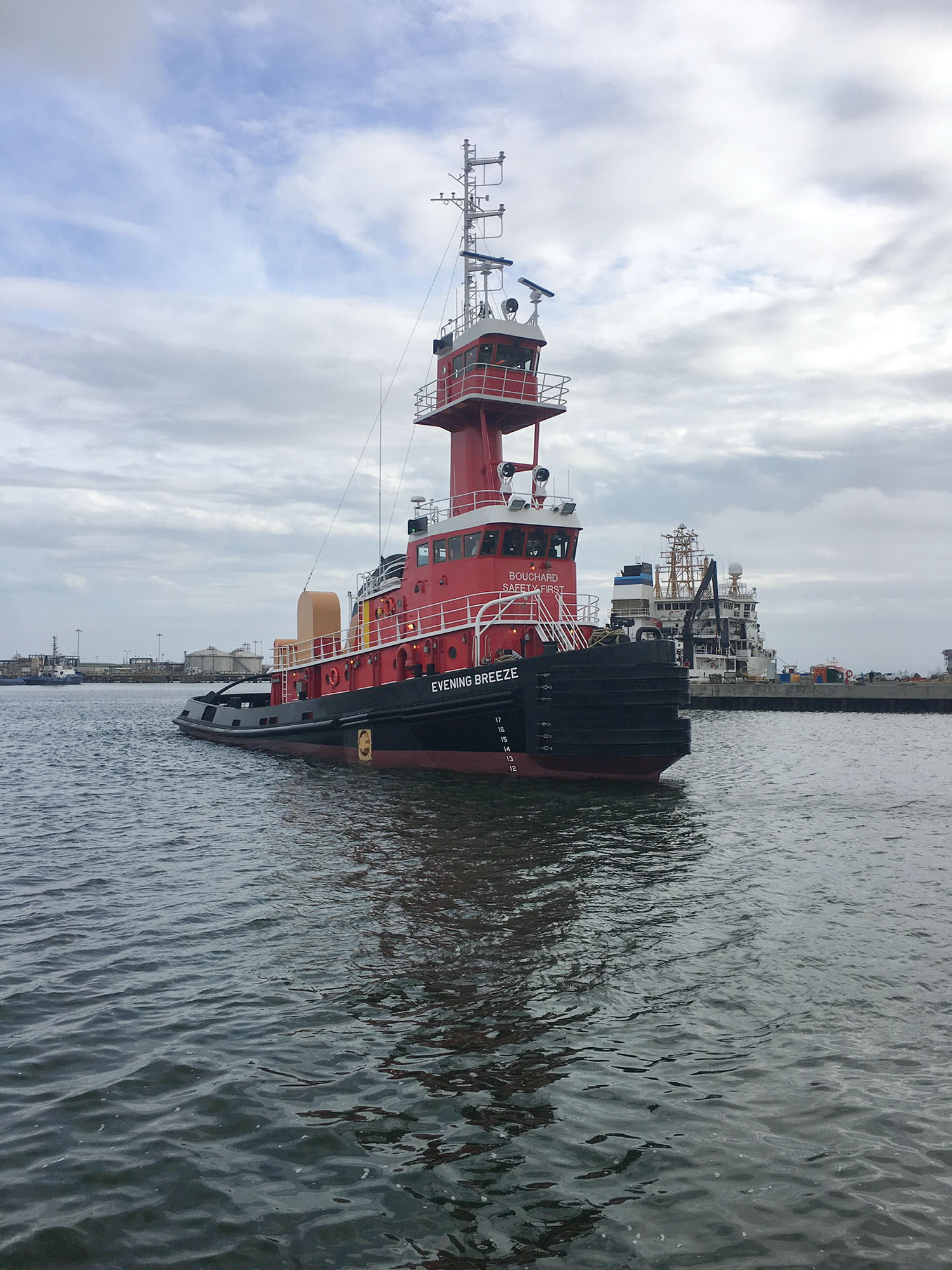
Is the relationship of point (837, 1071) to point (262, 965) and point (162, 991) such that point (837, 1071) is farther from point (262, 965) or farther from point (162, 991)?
point (162, 991)

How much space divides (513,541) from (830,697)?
4224cm

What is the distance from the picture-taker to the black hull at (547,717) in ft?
59.4

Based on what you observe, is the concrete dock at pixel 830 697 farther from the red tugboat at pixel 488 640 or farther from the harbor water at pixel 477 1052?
the harbor water at pixel 477 1052

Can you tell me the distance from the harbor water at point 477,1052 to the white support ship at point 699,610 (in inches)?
2390

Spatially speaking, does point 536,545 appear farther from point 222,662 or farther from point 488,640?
point 222,662

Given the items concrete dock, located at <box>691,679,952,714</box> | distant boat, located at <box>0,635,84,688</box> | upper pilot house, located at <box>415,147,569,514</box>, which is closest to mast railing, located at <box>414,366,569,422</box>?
upper pilot house, located at <box>415,147,569,514</box>

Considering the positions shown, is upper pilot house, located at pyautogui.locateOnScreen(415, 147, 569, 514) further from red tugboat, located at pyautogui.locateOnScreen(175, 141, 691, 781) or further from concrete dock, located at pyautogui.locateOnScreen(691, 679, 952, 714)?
concrete dock, located at pyautogui.locateOnScreen(691, 679, 952, 714)

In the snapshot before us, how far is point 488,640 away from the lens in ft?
71.5

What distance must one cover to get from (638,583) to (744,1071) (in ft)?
250

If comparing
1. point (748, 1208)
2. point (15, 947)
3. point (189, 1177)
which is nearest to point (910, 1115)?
point (748, 1208)

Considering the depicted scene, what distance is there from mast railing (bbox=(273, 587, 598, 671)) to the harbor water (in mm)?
7854

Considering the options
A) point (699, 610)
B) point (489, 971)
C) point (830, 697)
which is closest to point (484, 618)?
point (489, 971)

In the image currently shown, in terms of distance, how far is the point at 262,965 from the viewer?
8.15m

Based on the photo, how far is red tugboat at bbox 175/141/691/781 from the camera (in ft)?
60.3
